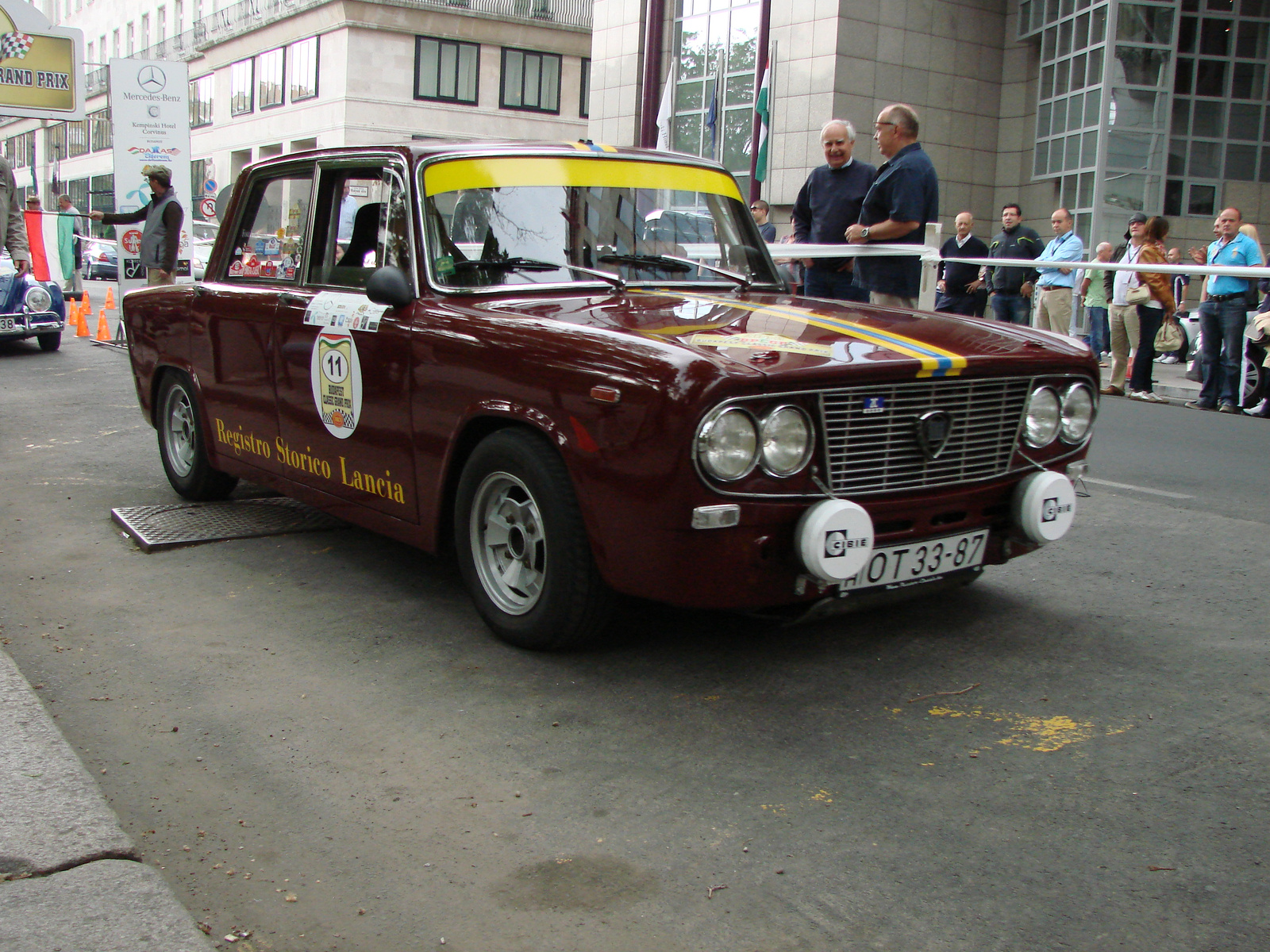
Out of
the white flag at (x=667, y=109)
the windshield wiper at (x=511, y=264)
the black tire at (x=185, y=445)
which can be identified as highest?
the white flag at (x=667, y=109)

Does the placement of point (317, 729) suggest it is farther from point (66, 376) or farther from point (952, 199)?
point (952, 199)

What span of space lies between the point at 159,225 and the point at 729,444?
1080cm

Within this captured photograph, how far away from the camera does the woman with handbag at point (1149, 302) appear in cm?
1196

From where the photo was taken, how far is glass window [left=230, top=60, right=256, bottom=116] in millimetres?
49312

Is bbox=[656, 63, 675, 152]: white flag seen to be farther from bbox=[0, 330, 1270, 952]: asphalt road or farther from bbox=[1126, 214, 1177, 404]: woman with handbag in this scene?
bbox=[0, 330, 1270, 952]: asphalt road

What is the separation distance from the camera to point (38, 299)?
1427 cm

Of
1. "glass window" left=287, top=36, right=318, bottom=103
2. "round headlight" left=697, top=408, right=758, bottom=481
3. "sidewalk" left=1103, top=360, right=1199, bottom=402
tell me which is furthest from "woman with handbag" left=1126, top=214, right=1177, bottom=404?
"glass window" left=287, top=36, right=318, bottom=103

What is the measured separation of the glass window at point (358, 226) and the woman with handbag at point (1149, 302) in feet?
30.0

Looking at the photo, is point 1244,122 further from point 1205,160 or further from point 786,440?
point 786,440

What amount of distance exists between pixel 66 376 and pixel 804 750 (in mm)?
10916

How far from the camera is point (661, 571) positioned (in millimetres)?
3596

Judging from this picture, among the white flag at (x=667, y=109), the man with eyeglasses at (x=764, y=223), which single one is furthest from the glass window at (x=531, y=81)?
the man with eyeglasses at (x=764, y=223)

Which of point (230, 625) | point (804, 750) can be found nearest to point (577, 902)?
point (804, 750)

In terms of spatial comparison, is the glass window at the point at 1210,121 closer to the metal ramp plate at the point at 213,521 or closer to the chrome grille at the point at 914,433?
the metal ramp plate at the point at 213,521
